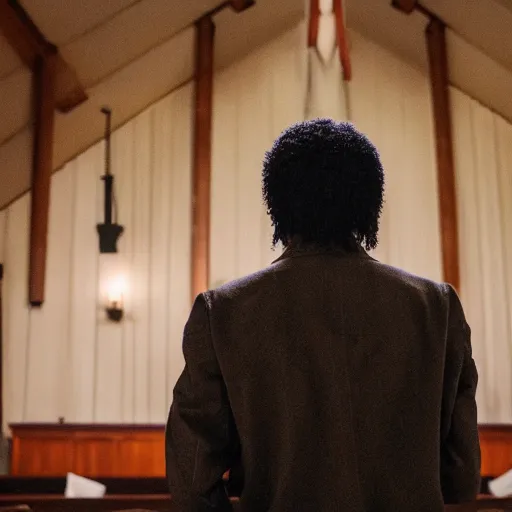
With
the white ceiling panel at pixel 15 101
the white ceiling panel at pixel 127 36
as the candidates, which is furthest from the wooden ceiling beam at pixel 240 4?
the white ceiling panel at pixel 15 101

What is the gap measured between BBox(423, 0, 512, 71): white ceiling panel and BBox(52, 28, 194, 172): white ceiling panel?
7.43 ft

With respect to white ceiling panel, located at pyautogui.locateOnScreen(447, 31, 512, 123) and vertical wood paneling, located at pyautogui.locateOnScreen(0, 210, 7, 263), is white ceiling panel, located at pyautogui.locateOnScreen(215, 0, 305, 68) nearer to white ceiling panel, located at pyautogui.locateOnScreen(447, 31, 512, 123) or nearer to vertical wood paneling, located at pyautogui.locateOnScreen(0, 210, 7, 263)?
white ceiling panel, located at pyautogui.locateOnScreen(447, 31, 512, 123)

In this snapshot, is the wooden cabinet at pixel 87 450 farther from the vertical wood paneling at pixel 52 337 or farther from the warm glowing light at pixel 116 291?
the warm glowing light at pixel 116 291

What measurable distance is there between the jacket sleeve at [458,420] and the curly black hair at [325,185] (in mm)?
181

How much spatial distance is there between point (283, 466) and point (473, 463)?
12.0 inches

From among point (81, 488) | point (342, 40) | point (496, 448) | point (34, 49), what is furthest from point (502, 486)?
point (34, 49)

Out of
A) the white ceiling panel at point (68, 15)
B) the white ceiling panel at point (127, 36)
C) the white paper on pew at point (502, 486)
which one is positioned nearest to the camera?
the white paper on pew at point (502, 486)

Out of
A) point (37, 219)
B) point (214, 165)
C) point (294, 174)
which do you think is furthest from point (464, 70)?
point (294, 174)

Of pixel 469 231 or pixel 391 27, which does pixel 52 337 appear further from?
pixel 391 27

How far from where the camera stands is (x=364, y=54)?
305 inches

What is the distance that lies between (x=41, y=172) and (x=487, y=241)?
4032 mm

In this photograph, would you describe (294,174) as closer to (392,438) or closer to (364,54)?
(392,438)

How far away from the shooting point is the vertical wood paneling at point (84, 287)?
6.89 meters

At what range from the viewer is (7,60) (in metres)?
5.77
